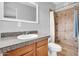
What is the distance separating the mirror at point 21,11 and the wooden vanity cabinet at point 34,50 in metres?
0.28

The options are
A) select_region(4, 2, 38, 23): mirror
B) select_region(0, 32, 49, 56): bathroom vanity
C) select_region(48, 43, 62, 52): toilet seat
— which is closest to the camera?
select_region(0, 32, 49, 56): bathroom vanity

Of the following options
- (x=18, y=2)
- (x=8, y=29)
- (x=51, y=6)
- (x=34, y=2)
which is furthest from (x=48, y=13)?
(x=8, y=29)

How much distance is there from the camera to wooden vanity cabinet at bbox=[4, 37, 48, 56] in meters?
0.71

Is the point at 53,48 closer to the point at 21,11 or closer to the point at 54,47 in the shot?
the point at 54,47

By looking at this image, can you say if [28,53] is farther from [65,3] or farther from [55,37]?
[65,3]

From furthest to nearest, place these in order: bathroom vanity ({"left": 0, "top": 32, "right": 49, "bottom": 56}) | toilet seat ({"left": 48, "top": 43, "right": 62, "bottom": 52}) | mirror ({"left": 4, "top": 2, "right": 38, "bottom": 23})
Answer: toilet seat ({"left": 48, "top": 43, "right": 62, "bottom": 52}) → mirror ({"left": 4, "top": 2, "right": 38, "bottom": 23}) → bathroom vanity ({"left": 0, "top": 32, "right": 49, "bottom": 56})

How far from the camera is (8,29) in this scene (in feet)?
2.88

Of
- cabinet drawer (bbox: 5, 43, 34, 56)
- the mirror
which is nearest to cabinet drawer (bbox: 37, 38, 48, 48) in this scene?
cabinet drawer (bbox: 5, 43, 34, 56)

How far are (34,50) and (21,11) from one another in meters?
0.42

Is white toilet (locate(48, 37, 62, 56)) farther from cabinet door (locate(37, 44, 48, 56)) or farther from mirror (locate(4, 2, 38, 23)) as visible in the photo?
mirror (locate(4, 2, 38, 23))

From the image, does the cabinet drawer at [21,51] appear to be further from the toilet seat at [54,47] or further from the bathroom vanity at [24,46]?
the toilet seat at [54,47]

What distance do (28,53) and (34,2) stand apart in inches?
21.7

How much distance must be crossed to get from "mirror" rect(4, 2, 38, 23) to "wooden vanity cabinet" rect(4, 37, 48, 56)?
28 centimetres

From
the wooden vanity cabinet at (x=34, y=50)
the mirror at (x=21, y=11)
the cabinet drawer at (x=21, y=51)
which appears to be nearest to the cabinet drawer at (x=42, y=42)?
the wooden vanity cabinet at (x=34, y=50)
